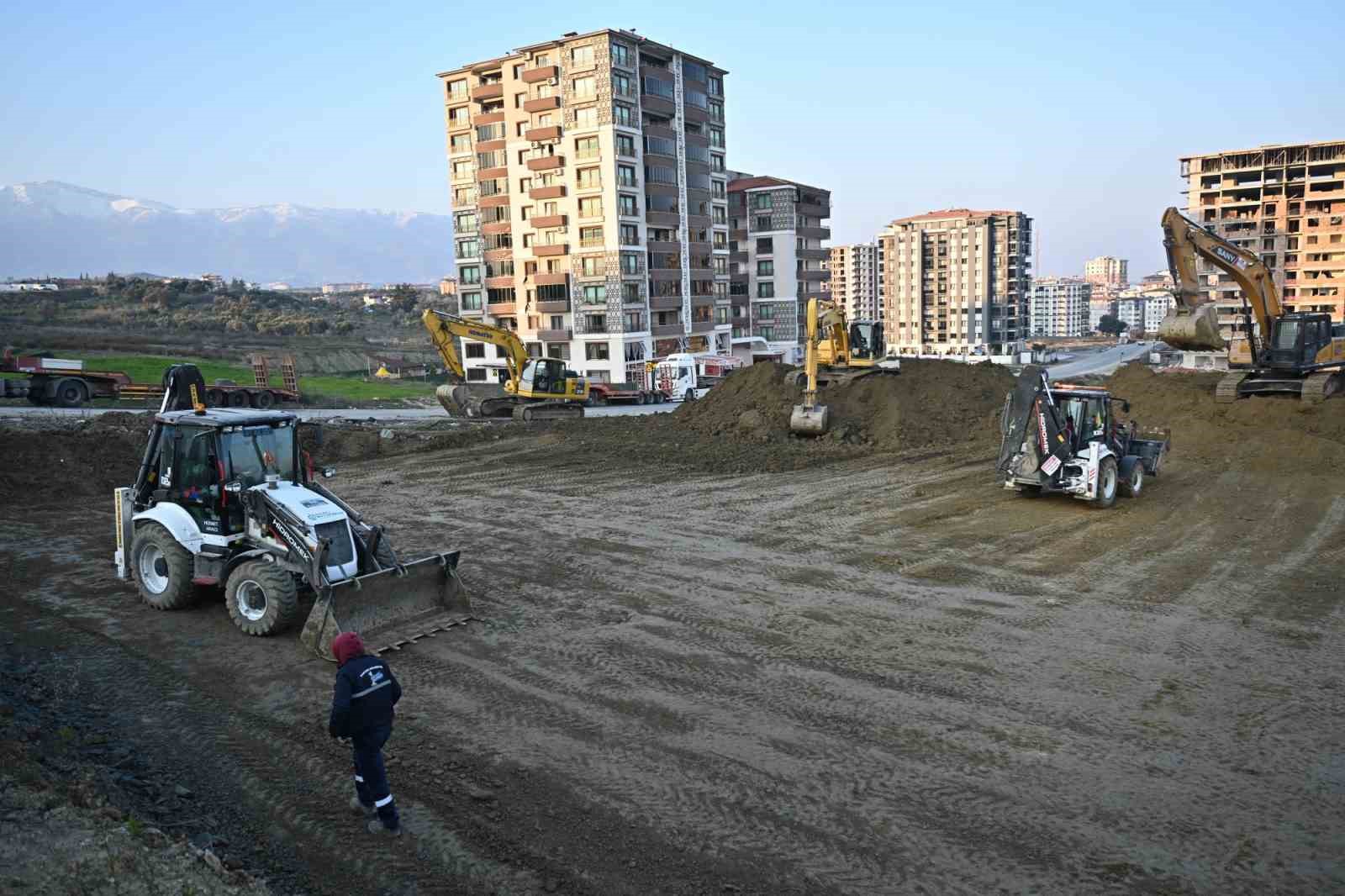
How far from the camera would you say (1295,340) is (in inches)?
958

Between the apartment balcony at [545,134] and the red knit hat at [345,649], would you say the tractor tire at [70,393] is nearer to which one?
the red knit hat at [345,649]

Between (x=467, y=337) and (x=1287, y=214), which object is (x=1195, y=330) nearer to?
(x=467, y=337)

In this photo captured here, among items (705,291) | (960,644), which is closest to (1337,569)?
(960,644)

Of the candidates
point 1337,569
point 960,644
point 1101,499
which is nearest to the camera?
point 960,644

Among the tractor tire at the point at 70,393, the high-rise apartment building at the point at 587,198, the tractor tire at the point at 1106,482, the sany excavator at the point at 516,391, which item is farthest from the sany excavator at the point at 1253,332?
the high-rise apartment building at the point at 587,198

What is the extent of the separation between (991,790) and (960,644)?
3247 mm

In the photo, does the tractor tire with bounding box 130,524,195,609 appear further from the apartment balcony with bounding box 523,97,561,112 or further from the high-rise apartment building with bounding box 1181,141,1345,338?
the high-rise apartment building with bounding box 1181,141,1345,338

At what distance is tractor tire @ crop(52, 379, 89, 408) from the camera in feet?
110

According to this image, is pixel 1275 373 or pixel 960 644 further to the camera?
pixel 1275 373

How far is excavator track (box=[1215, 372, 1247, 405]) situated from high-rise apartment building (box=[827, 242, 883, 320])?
13594 cm

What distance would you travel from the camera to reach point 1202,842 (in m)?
6.26

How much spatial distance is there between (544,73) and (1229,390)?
150 feet

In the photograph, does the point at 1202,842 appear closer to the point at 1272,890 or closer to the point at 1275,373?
the point at 1272,890

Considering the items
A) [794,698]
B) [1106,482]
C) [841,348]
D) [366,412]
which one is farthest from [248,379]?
[794,698]
